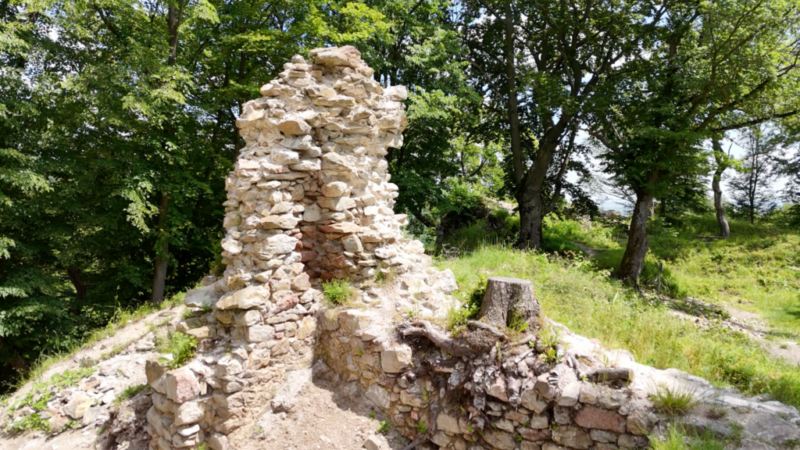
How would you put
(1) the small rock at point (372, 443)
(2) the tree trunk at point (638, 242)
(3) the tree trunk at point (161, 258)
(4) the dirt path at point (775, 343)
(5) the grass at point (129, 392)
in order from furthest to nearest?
(2) the tree trunk at point (638, 242) → (3) the tree trunk at point (161, 258) → (4) the dirt path at point (775, 343) → (5) the grass at point (129, 392) → (1) the small rock at point (372, 443)

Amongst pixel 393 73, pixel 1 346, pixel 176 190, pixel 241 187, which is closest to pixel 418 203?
pixel 393 73

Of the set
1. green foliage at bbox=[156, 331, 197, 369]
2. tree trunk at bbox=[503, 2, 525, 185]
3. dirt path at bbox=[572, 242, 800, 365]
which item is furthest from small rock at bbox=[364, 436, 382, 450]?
tree trunk at bbox=[503, 2, 525, 185]

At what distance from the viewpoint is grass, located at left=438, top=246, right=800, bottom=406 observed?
402 cm

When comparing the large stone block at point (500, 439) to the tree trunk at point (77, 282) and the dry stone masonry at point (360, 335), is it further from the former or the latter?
the tree trunk at point (77, 282)

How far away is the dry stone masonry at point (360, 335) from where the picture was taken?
350cm

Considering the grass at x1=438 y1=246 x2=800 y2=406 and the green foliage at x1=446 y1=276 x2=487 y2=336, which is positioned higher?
the green foliage at x1=446 y1=276 x2=487 y2=336

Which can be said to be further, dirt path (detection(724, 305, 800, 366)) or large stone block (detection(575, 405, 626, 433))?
dirt path (detection(724, 305, 800, 366))

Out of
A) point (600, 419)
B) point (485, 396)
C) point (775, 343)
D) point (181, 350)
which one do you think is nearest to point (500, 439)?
point (485, 396)

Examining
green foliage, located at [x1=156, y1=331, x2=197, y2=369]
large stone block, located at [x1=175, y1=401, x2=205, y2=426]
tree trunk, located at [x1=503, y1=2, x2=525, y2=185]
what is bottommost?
large stone block, located at [x1=175, y1=401, x2=205, y2=426]

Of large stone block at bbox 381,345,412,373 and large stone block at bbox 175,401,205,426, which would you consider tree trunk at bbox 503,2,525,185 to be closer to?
large stone block at bbox 381,345,412,373

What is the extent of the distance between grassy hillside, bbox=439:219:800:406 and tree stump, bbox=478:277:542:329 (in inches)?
47.7

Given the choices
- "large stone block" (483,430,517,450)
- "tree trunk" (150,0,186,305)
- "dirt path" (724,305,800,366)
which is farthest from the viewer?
"tree trunk" (150,0,186,305)

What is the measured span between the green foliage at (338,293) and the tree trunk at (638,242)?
9947 millimetres

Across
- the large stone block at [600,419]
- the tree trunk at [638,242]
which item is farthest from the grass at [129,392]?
the tree trunk at [638,242]
